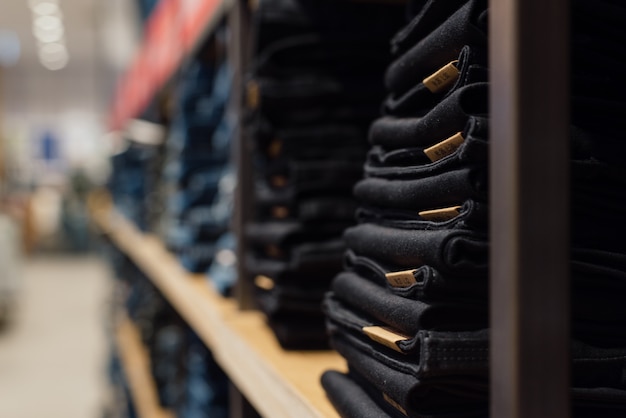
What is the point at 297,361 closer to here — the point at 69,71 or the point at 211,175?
the point at 211,175

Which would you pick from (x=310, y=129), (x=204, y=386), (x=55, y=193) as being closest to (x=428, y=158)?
(x=310, y=129)

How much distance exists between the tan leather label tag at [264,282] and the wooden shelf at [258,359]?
0.24 feet

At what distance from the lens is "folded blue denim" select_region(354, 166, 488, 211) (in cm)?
61

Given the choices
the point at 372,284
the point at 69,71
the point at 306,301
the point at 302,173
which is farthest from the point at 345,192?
the point at 69,71

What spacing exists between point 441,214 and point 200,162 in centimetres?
176

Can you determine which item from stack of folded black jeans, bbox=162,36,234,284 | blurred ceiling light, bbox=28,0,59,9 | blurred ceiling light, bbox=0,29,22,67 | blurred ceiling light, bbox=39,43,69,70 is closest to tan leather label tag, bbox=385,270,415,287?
stack of folded black jeans, bbox=162,36,234,284

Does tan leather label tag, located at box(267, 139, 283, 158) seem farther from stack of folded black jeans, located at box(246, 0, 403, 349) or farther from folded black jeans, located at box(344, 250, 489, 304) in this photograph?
folded black jeans, located at box(344, 250, 489, 304)

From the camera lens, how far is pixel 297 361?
3.56 feet

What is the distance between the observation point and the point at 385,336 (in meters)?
0.70

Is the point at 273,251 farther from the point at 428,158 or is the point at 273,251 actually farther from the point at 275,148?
the point at 428,158

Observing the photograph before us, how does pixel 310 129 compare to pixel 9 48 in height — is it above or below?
below

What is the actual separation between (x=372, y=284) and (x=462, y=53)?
288 mm

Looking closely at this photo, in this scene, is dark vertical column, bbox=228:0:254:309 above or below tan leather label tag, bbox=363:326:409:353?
above

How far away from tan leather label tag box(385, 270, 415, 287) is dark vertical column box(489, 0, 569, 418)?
0.72 ft
